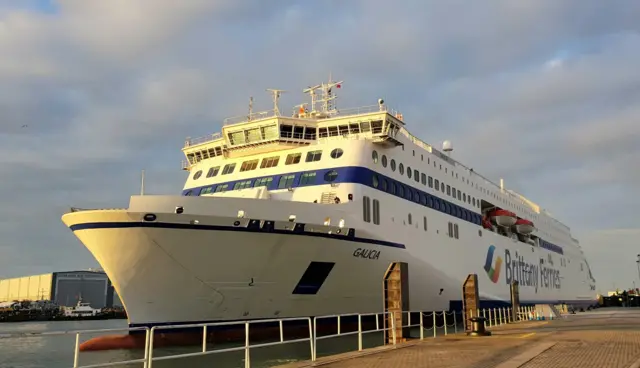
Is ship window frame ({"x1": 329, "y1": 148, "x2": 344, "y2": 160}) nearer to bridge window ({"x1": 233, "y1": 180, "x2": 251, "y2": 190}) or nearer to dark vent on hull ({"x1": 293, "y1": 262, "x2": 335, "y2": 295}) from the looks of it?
bridge window ({"x1": 233, "y1": 180, "x2": 251, "y2": 190})

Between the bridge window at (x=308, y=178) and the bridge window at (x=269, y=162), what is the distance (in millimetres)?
1747

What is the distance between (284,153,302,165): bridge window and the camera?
23109 millimetres

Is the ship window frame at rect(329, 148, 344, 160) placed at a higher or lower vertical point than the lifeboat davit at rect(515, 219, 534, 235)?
higher

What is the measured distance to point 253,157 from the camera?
24297mm

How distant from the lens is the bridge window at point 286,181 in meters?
22.6

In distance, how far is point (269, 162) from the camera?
2373 cm

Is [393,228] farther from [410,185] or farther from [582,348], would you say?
[582,348]

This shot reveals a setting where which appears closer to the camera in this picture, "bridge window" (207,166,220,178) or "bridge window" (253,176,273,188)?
"bridge window" (253,176,273,188)

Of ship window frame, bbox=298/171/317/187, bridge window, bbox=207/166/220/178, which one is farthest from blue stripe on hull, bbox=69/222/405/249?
bridge window, bbox=207/166/220/178

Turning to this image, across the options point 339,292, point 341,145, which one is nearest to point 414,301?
point 339,292

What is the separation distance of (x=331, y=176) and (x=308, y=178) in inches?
38.4

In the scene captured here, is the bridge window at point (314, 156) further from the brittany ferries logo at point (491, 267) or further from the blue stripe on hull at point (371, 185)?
the brittany ferries logo at point (491, 267)

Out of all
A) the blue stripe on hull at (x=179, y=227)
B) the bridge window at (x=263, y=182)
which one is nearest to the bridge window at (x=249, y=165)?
the bridge window at (x=263, y=182)

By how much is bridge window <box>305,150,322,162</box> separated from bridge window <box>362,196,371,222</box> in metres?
2.65
